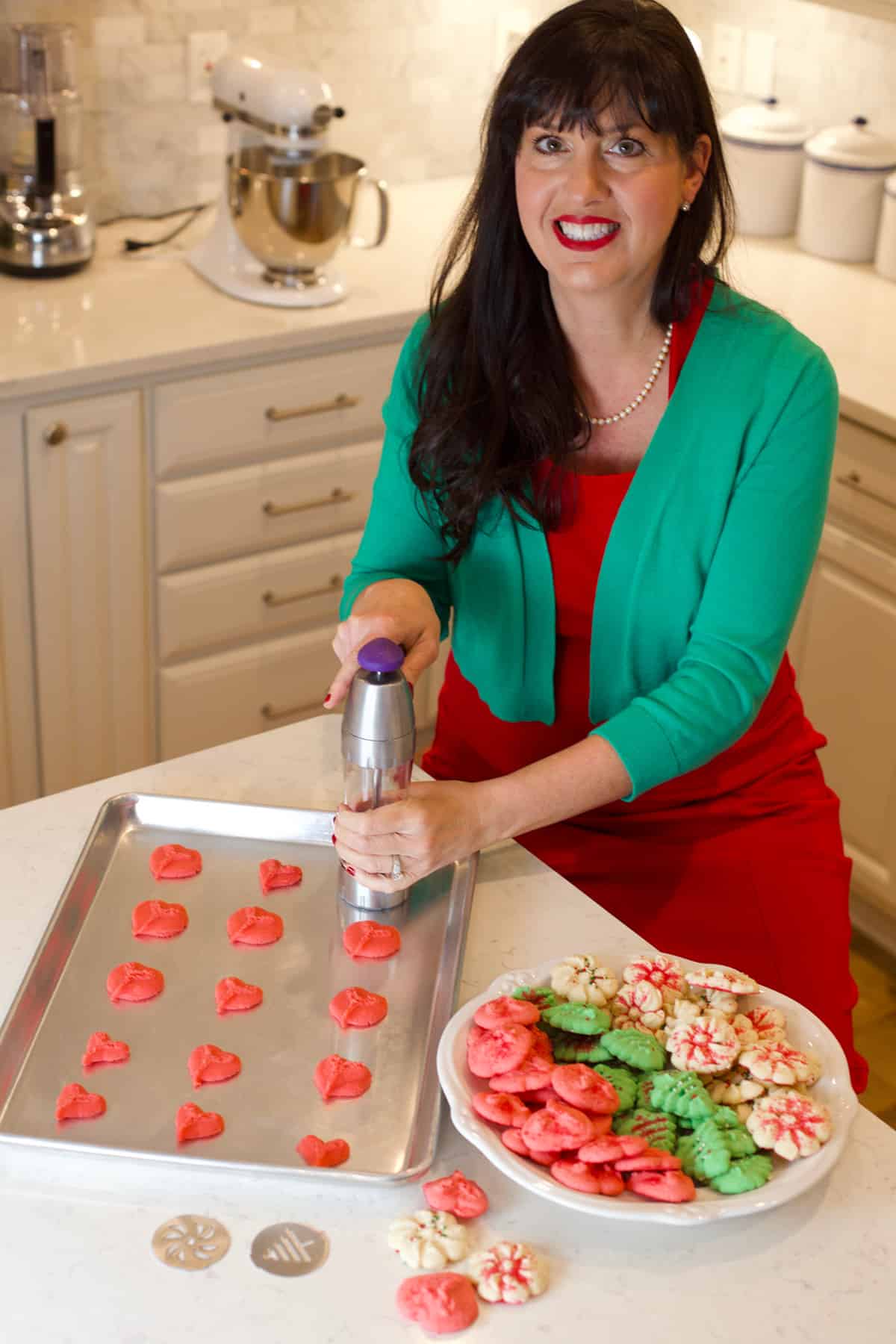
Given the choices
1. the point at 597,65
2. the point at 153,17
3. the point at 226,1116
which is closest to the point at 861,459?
the point at 597,65

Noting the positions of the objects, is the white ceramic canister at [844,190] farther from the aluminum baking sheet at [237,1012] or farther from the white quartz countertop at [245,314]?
the aluminum baking sheet at [237,1012]

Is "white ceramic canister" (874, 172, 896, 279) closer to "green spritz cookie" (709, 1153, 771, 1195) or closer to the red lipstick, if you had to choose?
the red lipstick

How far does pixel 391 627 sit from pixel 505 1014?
437mm

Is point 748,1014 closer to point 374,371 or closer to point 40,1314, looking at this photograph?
point 40,1314

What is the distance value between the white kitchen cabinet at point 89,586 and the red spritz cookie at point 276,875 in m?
1.16

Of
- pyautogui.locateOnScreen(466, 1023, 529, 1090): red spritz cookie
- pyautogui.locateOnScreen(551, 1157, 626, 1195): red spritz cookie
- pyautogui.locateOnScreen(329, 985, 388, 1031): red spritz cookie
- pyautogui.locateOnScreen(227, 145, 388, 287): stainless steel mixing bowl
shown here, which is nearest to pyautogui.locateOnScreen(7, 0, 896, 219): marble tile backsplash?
pyautogui.locateOnScreen(227, 145, 388, 287): stainless steel mixing bowl

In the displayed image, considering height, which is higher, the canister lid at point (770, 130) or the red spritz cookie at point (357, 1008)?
the canister lid at point (770, 130)

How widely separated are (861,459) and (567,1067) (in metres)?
1.51

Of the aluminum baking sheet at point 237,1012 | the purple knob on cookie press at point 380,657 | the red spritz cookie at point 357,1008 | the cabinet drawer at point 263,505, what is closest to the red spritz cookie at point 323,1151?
the aluminum baking sheet at point 237,1012

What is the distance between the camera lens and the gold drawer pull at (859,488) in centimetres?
232

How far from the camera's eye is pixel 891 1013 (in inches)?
99.0

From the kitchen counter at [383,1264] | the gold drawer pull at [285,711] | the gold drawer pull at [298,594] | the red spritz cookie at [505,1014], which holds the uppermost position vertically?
the red spritz cookie at [505,1014]

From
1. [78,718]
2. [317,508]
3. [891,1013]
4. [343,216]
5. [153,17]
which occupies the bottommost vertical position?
[891,1013]

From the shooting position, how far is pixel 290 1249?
0.97 metres
